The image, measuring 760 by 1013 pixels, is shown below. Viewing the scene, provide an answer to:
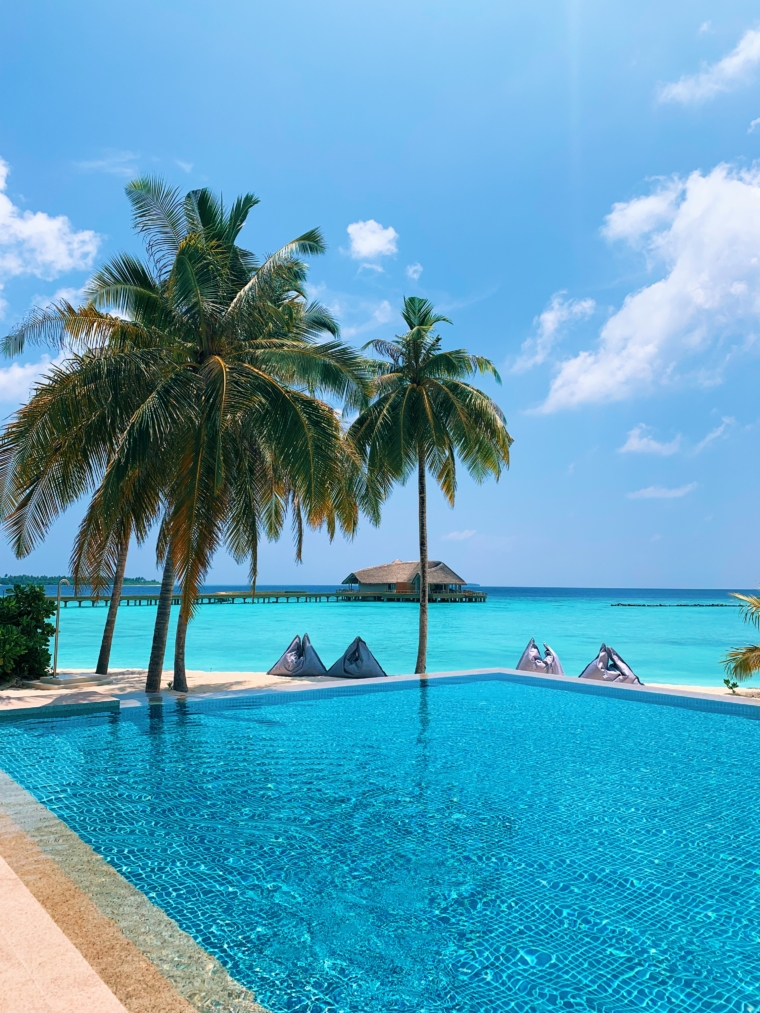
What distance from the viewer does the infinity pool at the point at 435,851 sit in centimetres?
291

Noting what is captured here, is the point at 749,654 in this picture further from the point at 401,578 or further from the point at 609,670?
the point at 401,578

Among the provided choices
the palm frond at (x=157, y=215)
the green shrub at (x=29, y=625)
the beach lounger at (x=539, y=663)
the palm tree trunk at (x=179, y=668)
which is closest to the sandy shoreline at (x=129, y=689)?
the palm tree trunk at (x=179, y=668)

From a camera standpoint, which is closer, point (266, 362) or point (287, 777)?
point (287, 777)

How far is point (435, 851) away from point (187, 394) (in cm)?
647

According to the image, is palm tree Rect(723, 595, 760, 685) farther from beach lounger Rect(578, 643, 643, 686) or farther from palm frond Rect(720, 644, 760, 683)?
beach lounger Rect(578, 643, 643, 686)

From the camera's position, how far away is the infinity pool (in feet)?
9.55

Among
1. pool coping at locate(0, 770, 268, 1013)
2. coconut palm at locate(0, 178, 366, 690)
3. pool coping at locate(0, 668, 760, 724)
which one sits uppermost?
coconut palm at locate(0, 178, 366, 690)

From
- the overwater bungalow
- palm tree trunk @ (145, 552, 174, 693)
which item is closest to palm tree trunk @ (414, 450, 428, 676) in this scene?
palm tree trunk @ (145, 552, 174, 693)

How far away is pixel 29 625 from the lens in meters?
9.83

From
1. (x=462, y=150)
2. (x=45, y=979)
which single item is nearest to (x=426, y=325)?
(x=462, y=150)

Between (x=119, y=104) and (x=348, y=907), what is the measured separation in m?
12.2

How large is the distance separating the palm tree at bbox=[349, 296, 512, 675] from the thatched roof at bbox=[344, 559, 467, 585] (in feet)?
146

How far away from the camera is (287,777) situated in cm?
583

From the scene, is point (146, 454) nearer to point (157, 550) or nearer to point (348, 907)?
point (157, 550)
